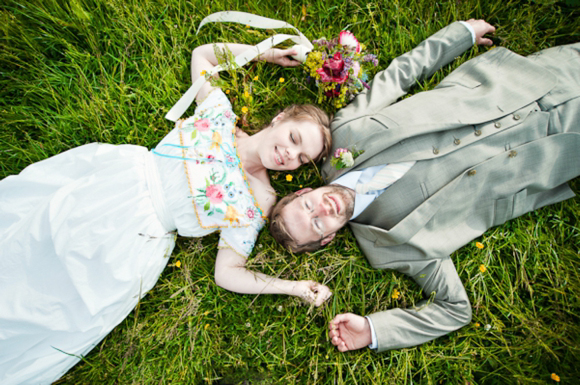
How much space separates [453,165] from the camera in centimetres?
278

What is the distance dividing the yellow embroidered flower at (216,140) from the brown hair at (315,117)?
548 mm

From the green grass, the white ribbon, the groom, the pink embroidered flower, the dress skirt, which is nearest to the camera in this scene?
the dress skirt

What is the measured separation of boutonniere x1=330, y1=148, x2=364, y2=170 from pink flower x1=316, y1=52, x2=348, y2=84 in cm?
59

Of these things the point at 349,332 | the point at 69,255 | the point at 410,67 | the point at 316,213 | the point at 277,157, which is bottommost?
the point at 349,332

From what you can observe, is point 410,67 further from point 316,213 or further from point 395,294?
point 395,294

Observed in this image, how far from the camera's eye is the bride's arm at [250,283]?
9.53ft

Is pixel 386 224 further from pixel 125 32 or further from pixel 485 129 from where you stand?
pixel 125 32

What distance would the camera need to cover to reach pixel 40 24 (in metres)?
3.16

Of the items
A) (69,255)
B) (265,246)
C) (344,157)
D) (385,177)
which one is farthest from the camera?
(265,246)

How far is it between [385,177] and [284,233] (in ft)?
3.17

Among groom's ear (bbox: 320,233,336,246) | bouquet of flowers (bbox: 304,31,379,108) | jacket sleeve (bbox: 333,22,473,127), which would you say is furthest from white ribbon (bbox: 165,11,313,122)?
groom's ear (bbox: 320,233,336,246)

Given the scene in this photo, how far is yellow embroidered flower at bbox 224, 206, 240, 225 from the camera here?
2.74 metres

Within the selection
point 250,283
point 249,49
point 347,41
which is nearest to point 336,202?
point 250,283

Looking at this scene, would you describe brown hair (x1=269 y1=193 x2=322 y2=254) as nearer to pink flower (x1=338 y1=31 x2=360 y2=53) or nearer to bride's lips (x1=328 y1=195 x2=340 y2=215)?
bride's lips (x1=328 y1=195 x2=340 y2=215)
